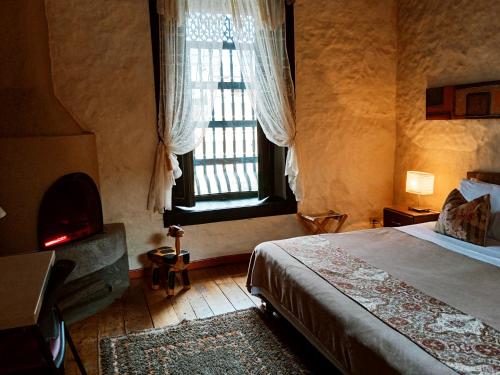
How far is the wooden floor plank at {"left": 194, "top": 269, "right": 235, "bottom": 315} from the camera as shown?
3.24m

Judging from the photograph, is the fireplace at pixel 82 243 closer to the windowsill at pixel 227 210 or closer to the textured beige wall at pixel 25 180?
the textured beige wall at pixel 25 180

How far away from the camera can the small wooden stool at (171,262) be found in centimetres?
354

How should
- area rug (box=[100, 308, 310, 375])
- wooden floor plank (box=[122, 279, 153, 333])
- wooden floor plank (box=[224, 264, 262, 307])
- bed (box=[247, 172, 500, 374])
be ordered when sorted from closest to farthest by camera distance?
bed (box=[247, 172, 500, 374]) → area rug (box=[100, 308, 310, 375]) → wooden floor plank (box=[122, 279, 153, 333]) → wooden floor plank (box=[224, 264, 262, 307])

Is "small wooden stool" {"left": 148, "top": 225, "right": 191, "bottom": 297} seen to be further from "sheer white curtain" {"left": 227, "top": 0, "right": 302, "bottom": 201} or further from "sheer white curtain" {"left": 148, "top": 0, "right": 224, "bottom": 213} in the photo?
"sheer white curtain" {"left": 227, "top": 0, "right": 302, "bottom": 201}

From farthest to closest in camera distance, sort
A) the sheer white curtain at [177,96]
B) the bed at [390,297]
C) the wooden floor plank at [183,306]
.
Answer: the sheer white curtain at [177,96] → the wooden floor plank at [183,306] → the bed at [390,297]

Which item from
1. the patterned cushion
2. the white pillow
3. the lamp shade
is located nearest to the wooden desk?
the patterned cushion

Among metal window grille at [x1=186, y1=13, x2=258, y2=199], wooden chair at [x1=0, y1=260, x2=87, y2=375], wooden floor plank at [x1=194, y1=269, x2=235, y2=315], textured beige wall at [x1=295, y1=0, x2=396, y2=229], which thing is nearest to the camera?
wooden chair at [x1=0, y1=260, x2=87, y2=375]

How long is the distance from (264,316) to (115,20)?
2.75 metres

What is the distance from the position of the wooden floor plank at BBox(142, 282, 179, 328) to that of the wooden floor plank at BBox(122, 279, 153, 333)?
0.04m

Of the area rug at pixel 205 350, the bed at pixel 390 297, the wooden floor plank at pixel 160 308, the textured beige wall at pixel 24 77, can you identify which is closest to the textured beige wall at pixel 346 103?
the bed at pixel 390 297

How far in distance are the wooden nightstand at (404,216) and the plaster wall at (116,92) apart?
200 centimetres

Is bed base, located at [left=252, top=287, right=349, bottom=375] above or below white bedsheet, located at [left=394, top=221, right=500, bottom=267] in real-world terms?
below

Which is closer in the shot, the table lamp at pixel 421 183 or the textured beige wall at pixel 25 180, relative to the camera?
the textured beige wall at pixel 25 180

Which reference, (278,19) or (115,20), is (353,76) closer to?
(278,19)
